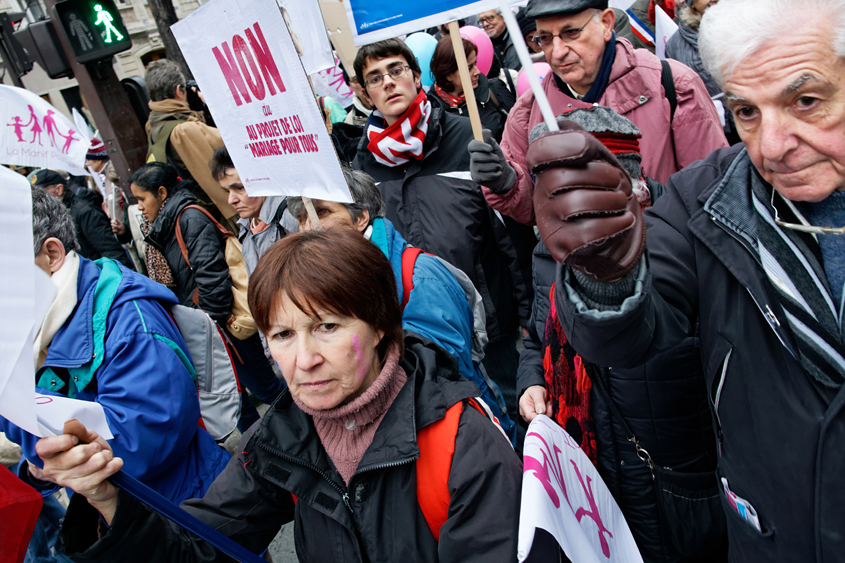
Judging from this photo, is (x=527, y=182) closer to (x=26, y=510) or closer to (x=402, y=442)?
(x=402, y=442)

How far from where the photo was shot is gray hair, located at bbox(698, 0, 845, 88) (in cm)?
100

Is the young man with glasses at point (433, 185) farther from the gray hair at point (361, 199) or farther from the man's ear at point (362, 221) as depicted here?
the man's ear at point (362, 221)

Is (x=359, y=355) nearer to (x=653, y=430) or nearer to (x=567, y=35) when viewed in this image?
(x=653, y=430)

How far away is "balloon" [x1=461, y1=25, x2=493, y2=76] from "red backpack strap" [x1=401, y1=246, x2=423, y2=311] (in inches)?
105

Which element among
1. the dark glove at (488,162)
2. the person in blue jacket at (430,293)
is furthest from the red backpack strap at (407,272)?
the dark glove at (488,162)

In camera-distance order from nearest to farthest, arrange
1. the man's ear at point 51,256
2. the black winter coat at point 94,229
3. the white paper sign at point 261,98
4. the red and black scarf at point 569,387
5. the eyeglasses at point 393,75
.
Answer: the red and black scarf at point 569,387, the white paper sign at point 261,98, the man's ear at point 51,256, the eyeglasses at point 393,75, the black winter coat at point 94,229

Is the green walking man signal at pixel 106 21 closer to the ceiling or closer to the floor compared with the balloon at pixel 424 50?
closer to the ceiling

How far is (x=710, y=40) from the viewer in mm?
1159

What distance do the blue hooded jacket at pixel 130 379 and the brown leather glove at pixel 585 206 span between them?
1.56 meters

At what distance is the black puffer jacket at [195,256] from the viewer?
370cm

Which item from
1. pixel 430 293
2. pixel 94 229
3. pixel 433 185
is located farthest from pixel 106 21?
pixel 430 293

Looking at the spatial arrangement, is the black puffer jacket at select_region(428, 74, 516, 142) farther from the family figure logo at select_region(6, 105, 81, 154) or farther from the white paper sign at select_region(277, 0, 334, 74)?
the family figure logo at select_region(6, 105, 81, 154)

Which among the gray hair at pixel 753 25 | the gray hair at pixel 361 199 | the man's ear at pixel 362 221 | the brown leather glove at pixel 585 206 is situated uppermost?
the gray hair at pixel 753 25

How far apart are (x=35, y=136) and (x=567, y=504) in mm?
3378
